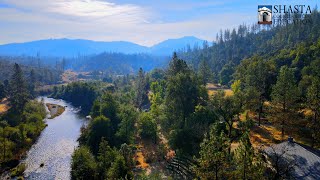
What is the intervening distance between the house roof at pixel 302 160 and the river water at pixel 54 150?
34735 millimetres

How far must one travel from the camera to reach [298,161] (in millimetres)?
31969

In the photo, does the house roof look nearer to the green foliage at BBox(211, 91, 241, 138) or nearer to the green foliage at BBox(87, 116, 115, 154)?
the green foliage at BBox(211, 91, 241, 138)

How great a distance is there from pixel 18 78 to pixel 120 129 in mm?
57347

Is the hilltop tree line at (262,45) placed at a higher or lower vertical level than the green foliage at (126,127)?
higher

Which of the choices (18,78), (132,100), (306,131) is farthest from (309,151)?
(18,78)

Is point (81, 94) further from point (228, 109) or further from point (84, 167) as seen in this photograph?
point (228, 109)

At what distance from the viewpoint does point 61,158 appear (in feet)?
188

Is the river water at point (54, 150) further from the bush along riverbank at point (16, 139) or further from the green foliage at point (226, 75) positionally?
the green foliage at point (226, 75)

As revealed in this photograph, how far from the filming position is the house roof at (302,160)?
2991cm

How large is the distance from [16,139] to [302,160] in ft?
180

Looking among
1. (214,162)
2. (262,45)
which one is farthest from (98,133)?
(262,45)

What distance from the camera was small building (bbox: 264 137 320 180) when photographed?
96.5 feet

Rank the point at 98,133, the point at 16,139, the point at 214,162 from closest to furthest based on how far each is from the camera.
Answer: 1. the point at 214,162
2. the point at 98,133
3. the point at 16,139

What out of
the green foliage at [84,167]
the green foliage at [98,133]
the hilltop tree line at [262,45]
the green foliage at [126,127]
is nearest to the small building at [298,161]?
the green foliage at [84,167]
